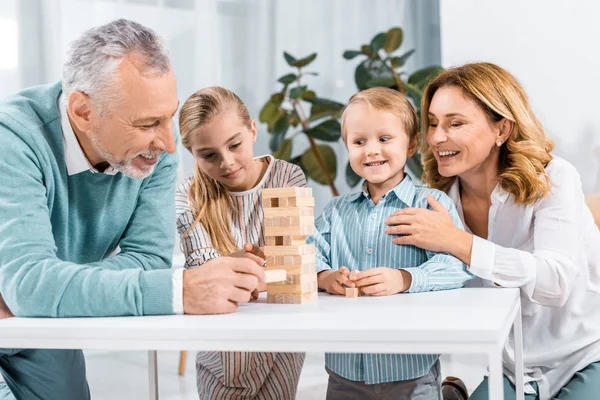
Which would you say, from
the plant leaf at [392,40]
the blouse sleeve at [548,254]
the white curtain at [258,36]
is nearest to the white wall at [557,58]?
the plant leaf at [392,40]

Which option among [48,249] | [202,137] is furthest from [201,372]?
[48,249]

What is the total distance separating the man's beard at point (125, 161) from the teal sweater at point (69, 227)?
7cm

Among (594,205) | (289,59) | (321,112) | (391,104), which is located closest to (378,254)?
(391,104)

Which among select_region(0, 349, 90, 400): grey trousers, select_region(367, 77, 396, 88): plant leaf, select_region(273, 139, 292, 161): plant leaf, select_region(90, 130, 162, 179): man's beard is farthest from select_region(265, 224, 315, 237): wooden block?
select_region(273, 139, 292, 161): plant leaf

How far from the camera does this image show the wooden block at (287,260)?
4.53 feet

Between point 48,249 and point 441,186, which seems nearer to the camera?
point 48,249

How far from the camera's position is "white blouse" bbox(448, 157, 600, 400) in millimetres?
1610

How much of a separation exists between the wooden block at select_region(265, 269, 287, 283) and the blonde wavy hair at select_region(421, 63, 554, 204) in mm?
685

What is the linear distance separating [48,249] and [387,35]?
3.25 meters

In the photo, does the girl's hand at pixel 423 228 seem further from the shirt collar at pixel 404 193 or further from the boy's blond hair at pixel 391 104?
the boy's blond hair at pixel 391 104

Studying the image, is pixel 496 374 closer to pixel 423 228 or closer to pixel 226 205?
pixel 423 228

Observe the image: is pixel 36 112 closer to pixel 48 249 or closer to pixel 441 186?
pixel 48 249

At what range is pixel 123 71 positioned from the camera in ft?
4.65

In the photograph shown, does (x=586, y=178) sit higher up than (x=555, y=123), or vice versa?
(x=555, y=123)
